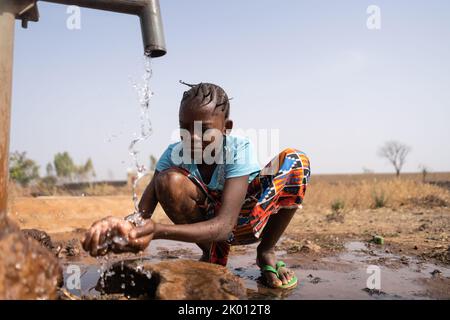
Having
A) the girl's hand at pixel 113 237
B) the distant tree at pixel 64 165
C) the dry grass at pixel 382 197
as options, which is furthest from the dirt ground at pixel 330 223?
the distant tree at pixel 64 165

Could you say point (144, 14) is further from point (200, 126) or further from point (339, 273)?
point (339, 273)

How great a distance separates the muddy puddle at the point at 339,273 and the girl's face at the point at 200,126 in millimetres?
837

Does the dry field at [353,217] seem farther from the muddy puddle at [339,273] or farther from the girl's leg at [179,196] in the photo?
the girl's leg at [179,196]

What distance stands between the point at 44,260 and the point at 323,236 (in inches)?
144

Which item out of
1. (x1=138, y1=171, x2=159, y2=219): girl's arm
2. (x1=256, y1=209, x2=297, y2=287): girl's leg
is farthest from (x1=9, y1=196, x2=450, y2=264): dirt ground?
(x1=138, y1=171, x2=159, y2=219): girl's arm

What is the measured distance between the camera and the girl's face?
6.95ft

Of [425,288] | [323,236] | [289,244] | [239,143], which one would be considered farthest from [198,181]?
[323,236]

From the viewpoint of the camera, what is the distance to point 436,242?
12.7 feet

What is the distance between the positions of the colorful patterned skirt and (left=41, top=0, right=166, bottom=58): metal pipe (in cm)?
76

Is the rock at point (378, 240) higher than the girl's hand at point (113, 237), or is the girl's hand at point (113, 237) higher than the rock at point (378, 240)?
the girl's hand at point (113, 237)

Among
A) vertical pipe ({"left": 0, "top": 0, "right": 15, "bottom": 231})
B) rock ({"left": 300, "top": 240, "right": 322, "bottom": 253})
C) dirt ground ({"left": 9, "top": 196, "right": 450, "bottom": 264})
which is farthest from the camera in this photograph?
dirt ground ({"left": 9, "top": 196, "right": 450, "bottom": 264})

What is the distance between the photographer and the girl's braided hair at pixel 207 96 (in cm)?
217

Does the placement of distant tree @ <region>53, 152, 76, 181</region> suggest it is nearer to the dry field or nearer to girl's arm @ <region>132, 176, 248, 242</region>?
the dry field
